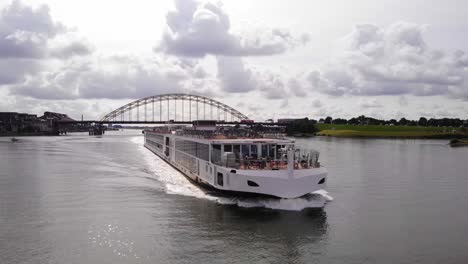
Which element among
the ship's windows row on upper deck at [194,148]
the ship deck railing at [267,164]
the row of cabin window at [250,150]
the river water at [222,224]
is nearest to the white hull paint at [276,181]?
the ship deck railing at [267,164]

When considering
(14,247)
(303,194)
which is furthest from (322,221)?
(14,247)

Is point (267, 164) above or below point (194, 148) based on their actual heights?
below

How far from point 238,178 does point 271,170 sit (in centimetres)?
227

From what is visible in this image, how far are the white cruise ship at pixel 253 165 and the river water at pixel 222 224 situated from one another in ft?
4.33

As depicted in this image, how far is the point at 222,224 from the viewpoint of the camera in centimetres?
2869

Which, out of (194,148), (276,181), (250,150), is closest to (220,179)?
(250,150)

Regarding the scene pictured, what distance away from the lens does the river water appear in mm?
23188

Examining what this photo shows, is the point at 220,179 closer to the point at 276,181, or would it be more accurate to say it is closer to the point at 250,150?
the point at 250,150

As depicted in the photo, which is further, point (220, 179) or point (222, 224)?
point (220, 179)

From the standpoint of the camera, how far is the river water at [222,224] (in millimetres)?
23188

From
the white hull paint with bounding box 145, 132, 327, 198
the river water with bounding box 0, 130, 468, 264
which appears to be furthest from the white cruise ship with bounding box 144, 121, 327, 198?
the river water with bounding box 0, 130, 468, 264

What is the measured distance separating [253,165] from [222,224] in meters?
6.00

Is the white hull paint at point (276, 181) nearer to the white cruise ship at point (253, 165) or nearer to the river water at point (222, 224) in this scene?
the white cruise ship at point (253, 165)

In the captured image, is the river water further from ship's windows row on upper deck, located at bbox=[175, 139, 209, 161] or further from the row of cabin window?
the row of cabin window
